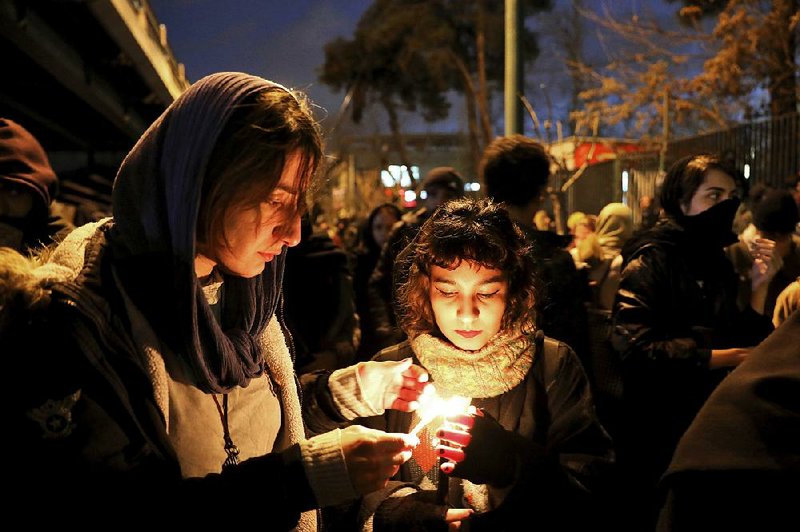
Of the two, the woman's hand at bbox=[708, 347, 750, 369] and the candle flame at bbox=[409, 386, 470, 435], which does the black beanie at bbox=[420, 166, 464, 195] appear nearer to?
the woman's hand at bbox=[708, 347, 750, 369]

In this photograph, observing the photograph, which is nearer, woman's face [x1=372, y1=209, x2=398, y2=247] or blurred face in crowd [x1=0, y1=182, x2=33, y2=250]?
blurred face in crowd [x1=0, y1=182, x2=33, y2=250]

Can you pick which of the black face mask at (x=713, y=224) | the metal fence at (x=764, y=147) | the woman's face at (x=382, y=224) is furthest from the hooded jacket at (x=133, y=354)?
the metal fence at (x=764, y=147)

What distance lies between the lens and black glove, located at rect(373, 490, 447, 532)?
2.14 m

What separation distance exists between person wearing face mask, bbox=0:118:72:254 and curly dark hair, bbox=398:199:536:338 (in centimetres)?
197

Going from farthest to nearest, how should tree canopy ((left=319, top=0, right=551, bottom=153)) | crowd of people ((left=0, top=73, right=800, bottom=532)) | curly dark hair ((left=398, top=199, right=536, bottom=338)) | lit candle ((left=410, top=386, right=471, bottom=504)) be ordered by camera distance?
tree canopy ((left=319, top=0, right=551, bottom=153)), curly dark hair ((left=398, top=199, right=536, bottom=338)), lit candle ((left=410, top=386, right=471, bottom=504)), crowd of people ((left=0, top=73, right=800, bottom=532))

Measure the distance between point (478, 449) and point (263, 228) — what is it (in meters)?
0.89

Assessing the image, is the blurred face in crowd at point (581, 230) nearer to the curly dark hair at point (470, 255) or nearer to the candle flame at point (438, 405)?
the curly dark hair at point (470, 255)

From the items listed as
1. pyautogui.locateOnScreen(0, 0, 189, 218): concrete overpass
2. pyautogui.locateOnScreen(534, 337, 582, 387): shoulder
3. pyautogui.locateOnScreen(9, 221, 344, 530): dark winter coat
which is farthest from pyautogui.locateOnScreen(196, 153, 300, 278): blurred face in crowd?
pyautogui.locateOnScreen(0, 0, 189, 218): concrete overpass

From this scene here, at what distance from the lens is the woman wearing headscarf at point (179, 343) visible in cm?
139

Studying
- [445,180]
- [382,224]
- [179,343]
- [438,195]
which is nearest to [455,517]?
[179,343]

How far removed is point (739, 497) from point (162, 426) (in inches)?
45.3

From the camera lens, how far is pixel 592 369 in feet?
14.3

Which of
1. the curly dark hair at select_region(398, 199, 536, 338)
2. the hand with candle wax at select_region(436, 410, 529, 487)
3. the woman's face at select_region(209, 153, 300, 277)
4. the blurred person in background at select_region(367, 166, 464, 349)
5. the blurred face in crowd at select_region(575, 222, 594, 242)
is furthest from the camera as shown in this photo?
the blurred face in crowd at select_region(575, 222, 594, 242)

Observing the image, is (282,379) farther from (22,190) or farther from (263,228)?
(22,190)
